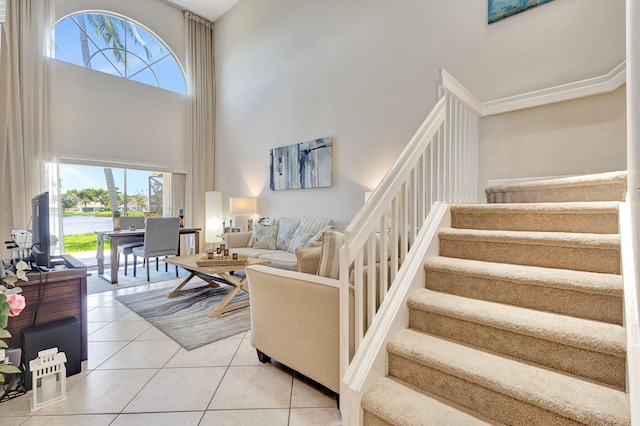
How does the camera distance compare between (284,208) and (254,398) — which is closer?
(254,398)

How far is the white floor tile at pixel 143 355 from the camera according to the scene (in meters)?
2.09

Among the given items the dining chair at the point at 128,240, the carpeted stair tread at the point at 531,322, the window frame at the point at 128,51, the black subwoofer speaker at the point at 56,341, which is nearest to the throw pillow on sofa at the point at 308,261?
the carpeted stair tread at the point at 531,322

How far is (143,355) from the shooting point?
223cm

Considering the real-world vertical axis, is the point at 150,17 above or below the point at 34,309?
above

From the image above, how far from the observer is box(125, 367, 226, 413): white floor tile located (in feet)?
5.46

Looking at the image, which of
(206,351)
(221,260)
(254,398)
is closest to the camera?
(254,398)

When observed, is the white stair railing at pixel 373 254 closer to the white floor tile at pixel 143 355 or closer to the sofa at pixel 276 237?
the white floor tile at pixel 143 355

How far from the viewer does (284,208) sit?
5.09 meters

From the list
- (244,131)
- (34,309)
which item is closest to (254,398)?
(34,309)

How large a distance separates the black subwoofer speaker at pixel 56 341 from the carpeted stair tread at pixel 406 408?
1926 millimetres

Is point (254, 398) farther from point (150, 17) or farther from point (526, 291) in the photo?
point (150, 17)

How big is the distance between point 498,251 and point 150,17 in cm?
698

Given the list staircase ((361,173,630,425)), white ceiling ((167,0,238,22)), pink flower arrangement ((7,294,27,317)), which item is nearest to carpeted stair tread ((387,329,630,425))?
staircase ((361,173,630,425))

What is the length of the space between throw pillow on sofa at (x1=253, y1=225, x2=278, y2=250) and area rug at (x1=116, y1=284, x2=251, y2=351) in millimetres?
971
